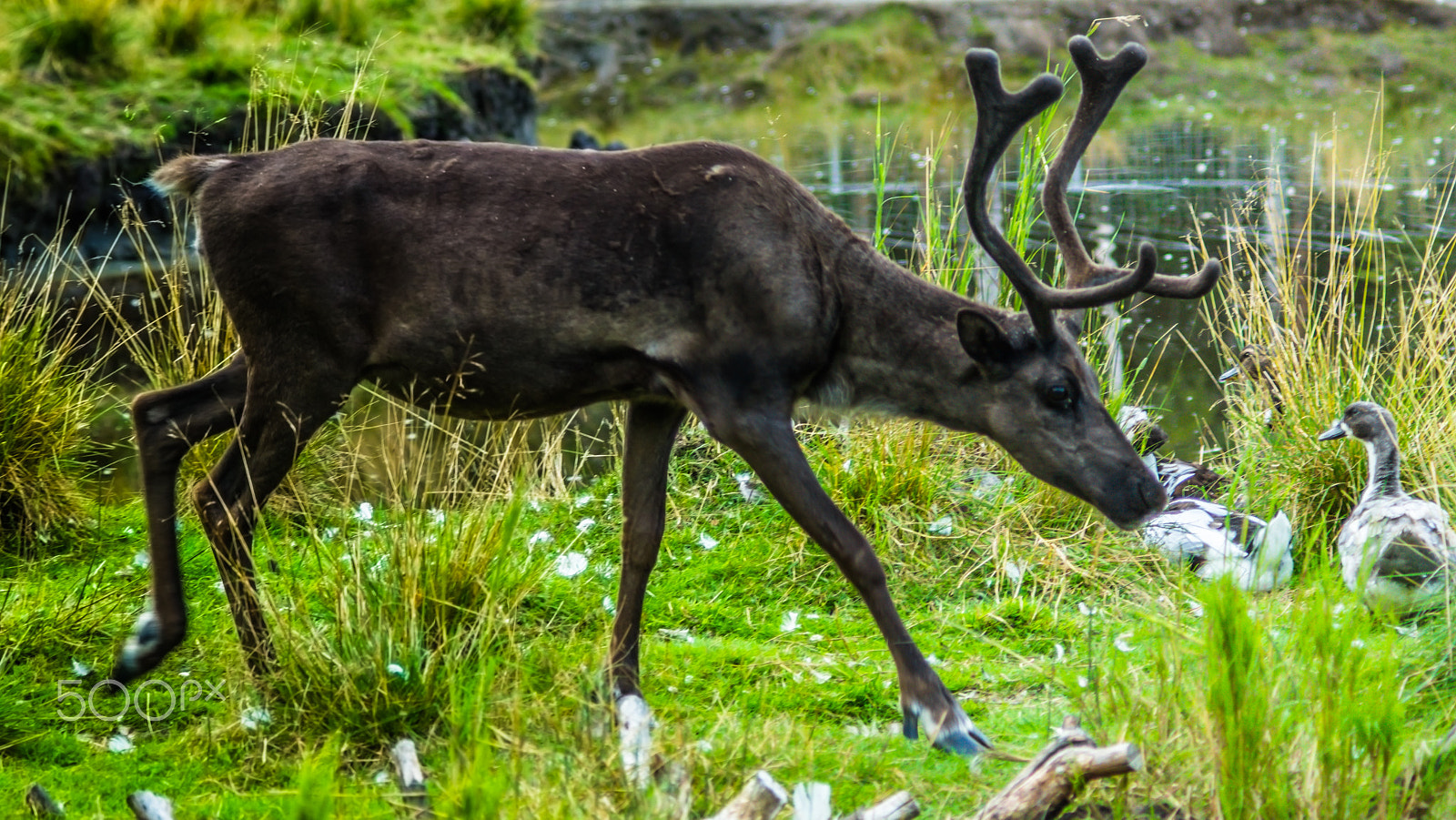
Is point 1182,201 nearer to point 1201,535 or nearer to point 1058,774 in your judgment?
point 1201,535

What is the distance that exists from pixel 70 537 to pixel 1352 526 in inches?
219

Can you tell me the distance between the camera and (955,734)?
433 centimetres

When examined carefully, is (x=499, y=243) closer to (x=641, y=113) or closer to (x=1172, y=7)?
(x=641, y=113)

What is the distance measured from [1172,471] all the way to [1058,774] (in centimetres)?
436

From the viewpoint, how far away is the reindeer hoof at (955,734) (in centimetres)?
430

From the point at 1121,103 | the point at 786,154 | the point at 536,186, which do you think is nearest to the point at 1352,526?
the point at 536,186

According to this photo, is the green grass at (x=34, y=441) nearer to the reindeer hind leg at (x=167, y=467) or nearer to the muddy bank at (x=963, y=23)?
the reindeer hind leg at (x=167, y=467)

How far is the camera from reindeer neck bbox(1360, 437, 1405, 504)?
5.76 meters

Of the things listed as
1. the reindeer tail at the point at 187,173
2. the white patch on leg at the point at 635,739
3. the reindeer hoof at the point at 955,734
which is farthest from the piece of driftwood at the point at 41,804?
the reindeer hoof at the point at 955,734

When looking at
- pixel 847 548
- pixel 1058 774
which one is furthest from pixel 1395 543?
pixel 1058 774

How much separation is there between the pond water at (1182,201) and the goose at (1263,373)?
589 millimetres

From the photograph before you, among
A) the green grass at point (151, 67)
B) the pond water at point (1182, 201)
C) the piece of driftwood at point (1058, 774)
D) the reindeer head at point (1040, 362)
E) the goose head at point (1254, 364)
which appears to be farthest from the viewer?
the green grass at point (151, 67)

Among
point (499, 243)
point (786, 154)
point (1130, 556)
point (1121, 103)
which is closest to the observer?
point (499, 243)

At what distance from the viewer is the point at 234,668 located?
4.67 m
